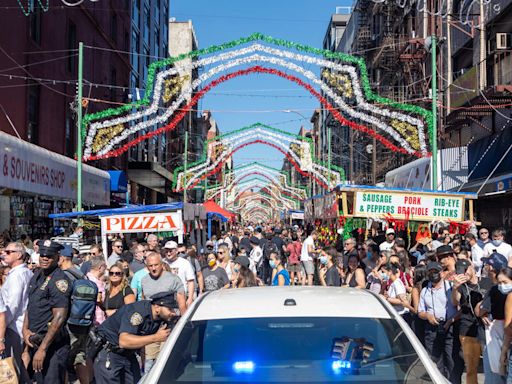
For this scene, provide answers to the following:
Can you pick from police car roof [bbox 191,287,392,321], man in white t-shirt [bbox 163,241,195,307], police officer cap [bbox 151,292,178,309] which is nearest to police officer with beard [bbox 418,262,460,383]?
police officer cap [bbox 151,292,178,309]

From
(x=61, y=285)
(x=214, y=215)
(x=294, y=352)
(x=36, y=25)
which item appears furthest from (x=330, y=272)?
(x=214, y=215)

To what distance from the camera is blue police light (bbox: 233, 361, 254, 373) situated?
3877 millimetres

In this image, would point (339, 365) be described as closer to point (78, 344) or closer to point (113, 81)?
point (78, 344)

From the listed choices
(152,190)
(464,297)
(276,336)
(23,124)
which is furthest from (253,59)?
(152,190)

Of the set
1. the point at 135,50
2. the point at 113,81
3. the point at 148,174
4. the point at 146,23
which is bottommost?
the point at 148,174

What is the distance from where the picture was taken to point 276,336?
14.2ft

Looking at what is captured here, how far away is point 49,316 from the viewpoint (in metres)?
7.33

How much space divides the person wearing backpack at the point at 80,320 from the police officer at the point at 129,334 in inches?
37.1

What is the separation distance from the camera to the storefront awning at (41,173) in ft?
60.6

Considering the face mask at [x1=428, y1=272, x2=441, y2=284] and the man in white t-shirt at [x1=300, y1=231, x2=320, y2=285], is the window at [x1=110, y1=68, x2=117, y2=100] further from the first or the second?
the face mask at [x1=428, y1=272, x2=441, y2=284]

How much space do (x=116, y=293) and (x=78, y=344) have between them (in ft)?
3.08

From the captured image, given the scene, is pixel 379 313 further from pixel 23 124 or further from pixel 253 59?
pixel 23 124

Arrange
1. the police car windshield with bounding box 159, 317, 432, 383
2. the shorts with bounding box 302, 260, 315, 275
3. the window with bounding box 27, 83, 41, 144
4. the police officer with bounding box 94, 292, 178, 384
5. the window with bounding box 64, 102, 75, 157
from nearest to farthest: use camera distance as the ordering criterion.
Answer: the police car windshield with bounding box 159, 317, 432, 383, the police officer with bounding box 94, 292, 178, 384, the shorts with bounding box 302, 260, 315, 275, the window with bounding box 27, 83, 41, 144, the window with bounding box 64, 102, 75, 157

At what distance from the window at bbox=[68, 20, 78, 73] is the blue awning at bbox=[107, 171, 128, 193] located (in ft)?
21.3
